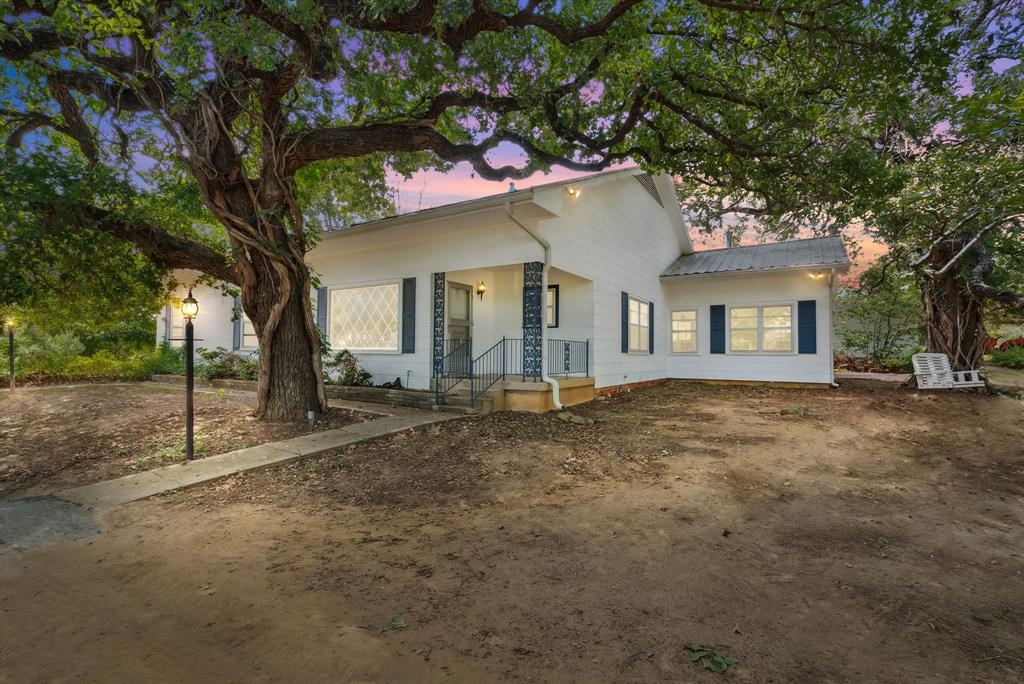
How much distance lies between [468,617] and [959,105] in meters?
4.62

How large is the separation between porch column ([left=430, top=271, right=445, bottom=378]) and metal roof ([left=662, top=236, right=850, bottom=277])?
7.53 meters

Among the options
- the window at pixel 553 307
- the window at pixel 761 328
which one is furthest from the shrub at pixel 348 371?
the window at pixel 761 328

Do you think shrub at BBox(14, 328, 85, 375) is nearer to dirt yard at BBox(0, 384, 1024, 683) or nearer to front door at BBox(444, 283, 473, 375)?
front door at BBox(444, 283, 473, 375)

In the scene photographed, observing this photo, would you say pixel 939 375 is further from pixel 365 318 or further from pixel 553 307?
pixel 365 318

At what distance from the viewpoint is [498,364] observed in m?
10.6

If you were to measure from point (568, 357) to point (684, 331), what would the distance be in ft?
20.4

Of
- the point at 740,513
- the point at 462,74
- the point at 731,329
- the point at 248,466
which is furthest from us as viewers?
the point at 731,329

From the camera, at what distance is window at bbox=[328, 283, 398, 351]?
1022 cm

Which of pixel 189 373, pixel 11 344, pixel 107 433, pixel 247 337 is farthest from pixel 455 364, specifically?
pixel 11 344

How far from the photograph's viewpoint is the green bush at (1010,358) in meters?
16.5

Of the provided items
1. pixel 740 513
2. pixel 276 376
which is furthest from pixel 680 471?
pixel 276 376

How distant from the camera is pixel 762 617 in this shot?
7.84 feet

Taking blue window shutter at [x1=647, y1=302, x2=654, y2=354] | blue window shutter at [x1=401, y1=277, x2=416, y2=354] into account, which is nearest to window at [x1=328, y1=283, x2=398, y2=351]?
blue window shutter at [x1=401, y1=277, x2=416, y2=354]

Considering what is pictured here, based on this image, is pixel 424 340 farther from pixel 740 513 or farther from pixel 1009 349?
pixel 1009 349
